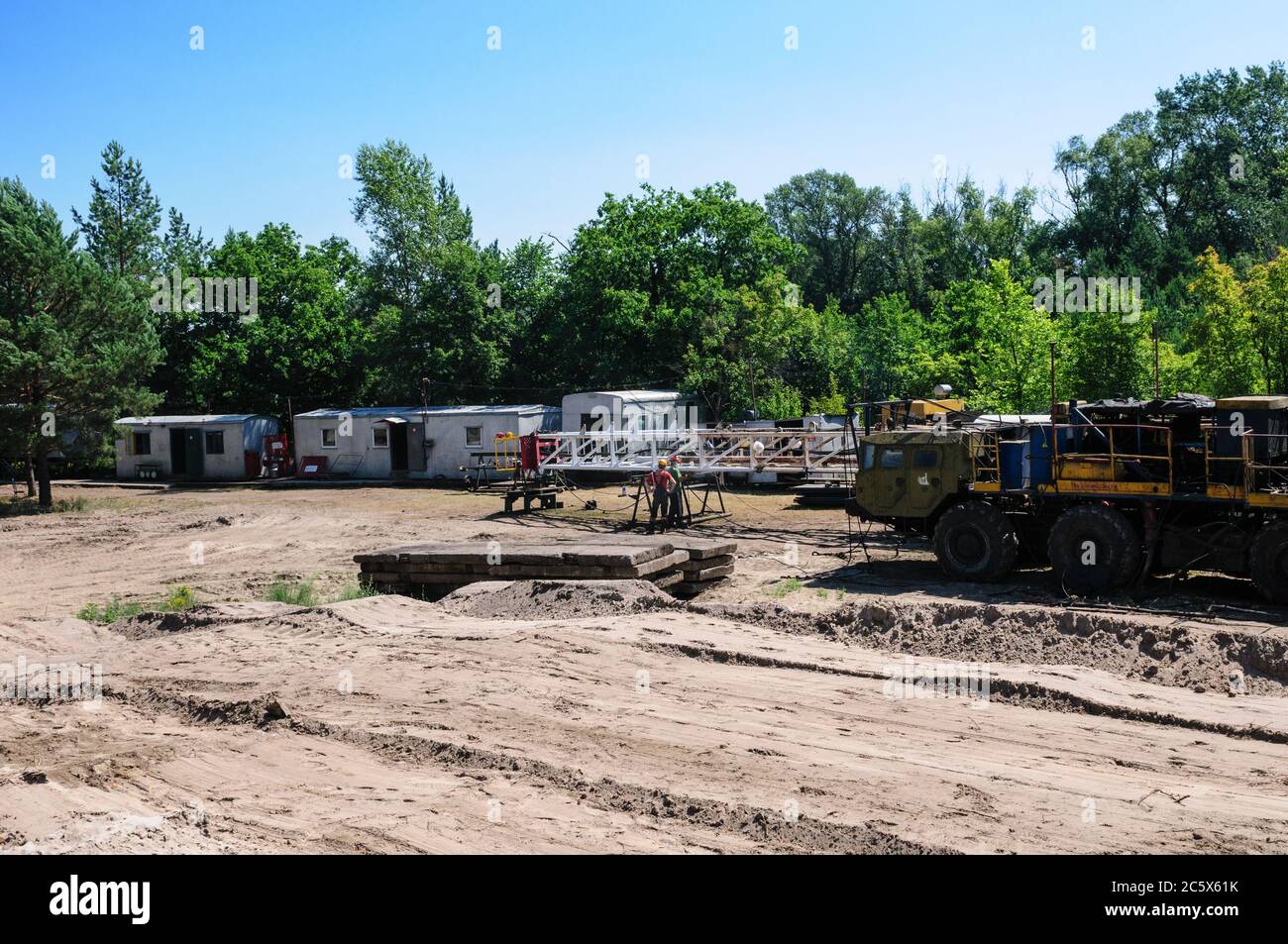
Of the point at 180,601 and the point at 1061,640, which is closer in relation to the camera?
the point at 1061,640

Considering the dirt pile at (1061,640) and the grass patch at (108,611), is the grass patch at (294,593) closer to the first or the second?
the grass patch at (108,611)

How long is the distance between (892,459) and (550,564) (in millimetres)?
5752

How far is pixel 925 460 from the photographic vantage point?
56.9ft

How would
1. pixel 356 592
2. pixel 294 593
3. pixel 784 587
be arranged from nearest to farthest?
pixel 784 587 → pixel 356 592 → pixel 294 593

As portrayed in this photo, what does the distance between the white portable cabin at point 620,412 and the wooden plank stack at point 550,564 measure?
692 inches

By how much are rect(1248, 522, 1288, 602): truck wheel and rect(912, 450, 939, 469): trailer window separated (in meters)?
4.67

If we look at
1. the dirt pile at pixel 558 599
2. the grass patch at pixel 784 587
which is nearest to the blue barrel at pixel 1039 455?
the grass patch at pixel 784 587

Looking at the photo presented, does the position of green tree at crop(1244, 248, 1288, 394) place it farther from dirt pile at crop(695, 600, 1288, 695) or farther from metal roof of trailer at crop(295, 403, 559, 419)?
metal roof of trailer at crop(295, 403, 559, 419)

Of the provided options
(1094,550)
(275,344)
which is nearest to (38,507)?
(275,344)

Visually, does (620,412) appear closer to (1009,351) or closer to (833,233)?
(1009,351)

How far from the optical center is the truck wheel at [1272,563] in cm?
1379

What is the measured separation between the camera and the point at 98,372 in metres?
33.7

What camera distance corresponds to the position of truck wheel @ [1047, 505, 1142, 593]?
49.5 ft
